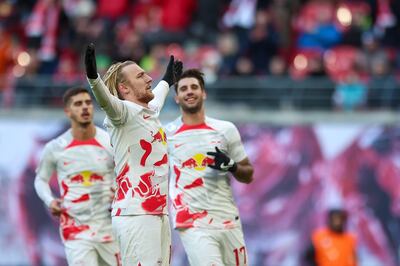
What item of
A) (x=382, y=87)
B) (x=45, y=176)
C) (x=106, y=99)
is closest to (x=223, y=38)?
(x=382, y=87)

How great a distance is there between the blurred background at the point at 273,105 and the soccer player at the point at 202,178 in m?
6.84

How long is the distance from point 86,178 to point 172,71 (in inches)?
78.5

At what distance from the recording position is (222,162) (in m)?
13.7

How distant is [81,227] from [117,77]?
3019mm

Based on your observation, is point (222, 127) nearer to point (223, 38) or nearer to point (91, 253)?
point (91, 253)

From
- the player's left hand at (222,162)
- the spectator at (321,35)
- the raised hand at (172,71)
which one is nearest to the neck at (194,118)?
the raised hand at (172,71)

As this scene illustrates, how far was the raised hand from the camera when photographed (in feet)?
45.6

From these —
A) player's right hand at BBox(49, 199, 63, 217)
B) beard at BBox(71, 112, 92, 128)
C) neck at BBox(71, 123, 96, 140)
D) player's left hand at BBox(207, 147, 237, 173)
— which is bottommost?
player's right hand at BBox(49, 199, 63, 217)

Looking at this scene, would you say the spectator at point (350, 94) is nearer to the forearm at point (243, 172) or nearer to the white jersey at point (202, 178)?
the white jersey at point (202, 178)

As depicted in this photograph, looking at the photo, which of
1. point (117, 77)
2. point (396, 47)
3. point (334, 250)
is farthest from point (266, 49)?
point (117, 77)

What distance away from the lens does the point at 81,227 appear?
14945 mm

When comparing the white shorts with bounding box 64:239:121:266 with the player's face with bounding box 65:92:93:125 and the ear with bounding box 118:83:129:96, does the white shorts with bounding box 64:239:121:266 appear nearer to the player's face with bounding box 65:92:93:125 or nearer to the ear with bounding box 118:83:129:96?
the player's face with bounding box 65:92:93:125

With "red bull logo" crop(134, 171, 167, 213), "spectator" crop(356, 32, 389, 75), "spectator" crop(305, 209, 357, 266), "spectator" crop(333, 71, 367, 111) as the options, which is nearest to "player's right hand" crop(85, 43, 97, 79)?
"red bull logo" crop(134, 171, 167, 213)

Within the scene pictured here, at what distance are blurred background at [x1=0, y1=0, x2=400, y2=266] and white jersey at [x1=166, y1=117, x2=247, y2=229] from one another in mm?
6857
